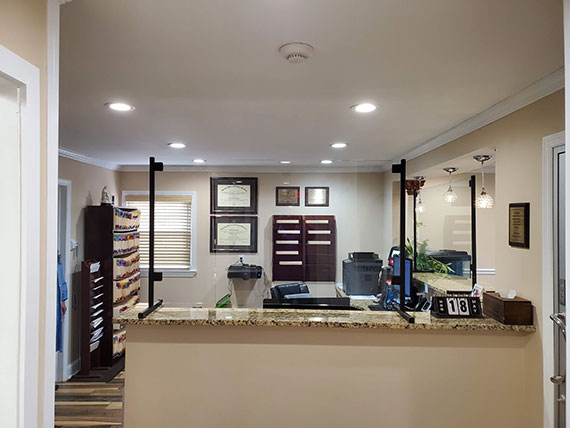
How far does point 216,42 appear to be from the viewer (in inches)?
63.0

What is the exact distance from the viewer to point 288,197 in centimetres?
266

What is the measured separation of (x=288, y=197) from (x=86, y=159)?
3176 millimetres

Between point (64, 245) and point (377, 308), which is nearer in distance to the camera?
point (377, 308)

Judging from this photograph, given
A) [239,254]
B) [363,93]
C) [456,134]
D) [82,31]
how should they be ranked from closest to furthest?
1. [82,31]
2. [363,93]
3. [239,254]
4. [456,134]

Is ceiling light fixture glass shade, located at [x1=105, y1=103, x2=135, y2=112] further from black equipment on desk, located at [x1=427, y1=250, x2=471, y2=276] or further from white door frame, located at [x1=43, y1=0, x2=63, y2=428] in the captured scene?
black equipment on desk, located at [x1=427, y1=250, x2=471, y2=276]

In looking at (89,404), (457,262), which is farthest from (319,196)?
(89,404)

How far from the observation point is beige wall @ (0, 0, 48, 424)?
1.04m

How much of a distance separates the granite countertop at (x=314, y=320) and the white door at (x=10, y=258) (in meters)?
1.16

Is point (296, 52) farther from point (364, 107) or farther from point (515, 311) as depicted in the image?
point (515, 311)

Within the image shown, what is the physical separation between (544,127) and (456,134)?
3.26 feet

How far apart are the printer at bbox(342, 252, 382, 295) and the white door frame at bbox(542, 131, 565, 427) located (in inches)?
39.2

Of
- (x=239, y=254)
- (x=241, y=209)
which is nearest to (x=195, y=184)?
(x=241, y=209)

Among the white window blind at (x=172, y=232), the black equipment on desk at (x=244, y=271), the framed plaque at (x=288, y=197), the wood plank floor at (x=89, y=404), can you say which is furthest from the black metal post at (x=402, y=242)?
the wood plank floor at (x=89, y=404)

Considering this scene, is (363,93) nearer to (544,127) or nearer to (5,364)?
(544,127)
